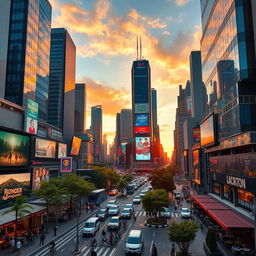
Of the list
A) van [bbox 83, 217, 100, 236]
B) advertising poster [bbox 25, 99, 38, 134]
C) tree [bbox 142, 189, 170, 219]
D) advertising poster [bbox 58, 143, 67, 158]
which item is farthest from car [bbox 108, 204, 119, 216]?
advertising poster [bbox 58, 143, 67, 158]

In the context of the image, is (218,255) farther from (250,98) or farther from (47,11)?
(47,11)

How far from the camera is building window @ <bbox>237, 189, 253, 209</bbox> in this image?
30591 mm

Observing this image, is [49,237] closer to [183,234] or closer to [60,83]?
[183,234]

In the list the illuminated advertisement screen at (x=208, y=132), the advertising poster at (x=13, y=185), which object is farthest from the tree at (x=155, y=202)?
the advertising poster at (x=13, y=185)

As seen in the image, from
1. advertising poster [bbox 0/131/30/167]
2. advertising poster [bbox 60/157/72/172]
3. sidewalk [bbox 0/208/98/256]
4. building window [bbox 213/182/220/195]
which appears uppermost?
advertising poster [bbox 0/131/30/167]

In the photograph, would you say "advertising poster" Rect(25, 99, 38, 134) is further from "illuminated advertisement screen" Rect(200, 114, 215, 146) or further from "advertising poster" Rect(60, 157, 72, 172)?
"illuminated advertisement screen" Rect(200, 114, 215, 146)

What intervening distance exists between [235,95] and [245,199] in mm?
14549

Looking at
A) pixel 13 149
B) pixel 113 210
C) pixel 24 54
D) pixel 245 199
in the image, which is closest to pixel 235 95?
pixel 245 199

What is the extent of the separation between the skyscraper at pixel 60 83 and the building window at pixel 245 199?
5031 inches

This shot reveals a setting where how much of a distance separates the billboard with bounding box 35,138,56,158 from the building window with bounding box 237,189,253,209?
42102 millimetres

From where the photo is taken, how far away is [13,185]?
38.2 m

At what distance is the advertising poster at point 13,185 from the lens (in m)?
34.9

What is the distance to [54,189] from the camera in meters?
38.8

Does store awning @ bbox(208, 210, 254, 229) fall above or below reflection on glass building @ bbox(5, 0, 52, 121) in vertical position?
below
